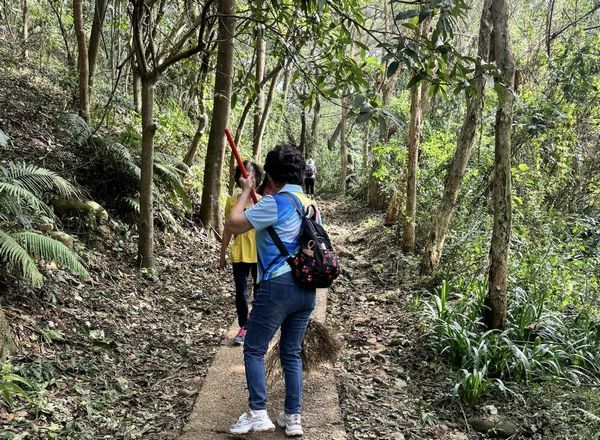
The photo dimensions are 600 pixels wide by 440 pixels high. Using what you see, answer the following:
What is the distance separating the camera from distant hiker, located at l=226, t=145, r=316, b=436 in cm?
325

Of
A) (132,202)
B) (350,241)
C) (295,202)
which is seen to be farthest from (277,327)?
(350,241)

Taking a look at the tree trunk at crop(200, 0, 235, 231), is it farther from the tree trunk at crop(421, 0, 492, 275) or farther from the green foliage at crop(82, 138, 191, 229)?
the tree trunk at crop(421, 0, 492, 275)

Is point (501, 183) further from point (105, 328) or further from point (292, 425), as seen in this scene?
point (105, 328)

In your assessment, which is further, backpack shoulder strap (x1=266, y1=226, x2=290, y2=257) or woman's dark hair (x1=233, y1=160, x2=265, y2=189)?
woman's dark hair (x1=233, y1=160, x2=265, y2=189)

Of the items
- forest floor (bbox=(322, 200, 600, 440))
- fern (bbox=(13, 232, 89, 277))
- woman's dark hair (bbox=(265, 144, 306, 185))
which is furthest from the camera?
fern (bbox=(13, 232, 89, 277))

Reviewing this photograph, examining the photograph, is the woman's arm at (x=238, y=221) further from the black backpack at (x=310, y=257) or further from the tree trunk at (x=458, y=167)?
the tree trunk at (x=458, y=167)

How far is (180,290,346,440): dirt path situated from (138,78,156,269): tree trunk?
8.12 feet

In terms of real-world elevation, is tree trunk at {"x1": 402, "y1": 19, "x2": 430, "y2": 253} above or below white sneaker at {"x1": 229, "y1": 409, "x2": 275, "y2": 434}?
above

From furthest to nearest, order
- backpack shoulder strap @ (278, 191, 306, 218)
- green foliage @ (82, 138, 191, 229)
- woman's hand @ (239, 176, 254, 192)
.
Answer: green foliage @ (82, 138, 191, 229)
woman's hand @ (239, 176, 254, 192)
backpack shoulder strap @ (278, 191, 306, 218)

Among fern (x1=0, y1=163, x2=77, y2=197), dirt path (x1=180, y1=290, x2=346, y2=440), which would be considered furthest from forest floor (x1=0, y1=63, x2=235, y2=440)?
fern (x1=0, y1=163, x2=77, y2=197)

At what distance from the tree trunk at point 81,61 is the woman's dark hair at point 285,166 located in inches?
252

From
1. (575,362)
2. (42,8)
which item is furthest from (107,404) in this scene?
(42,8)

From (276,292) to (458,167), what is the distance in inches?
187

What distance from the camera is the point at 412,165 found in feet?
30.6
